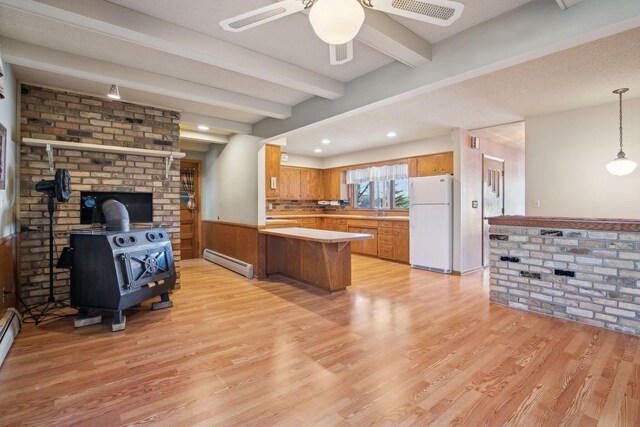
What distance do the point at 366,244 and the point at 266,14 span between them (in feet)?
19.3

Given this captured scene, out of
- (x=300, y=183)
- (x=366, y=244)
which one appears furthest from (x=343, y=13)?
(x=300, y=183)

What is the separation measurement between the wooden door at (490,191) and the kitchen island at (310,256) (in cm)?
296

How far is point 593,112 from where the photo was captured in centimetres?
405

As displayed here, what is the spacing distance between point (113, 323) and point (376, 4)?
3361mm

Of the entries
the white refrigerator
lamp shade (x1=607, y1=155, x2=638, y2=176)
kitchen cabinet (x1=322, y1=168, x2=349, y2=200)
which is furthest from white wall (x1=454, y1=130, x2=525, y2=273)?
kitchen cabinet (x1=322, y1=168, x2=349, y2=200)

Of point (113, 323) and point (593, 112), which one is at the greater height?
point (593, 112)

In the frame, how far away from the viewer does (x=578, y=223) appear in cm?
304

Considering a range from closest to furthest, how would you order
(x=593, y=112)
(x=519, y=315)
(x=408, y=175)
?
1. (x=519, y=315)
2. (x=593, y=112)
3. (x=408, y=175)

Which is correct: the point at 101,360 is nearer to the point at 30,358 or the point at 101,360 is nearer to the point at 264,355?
the point at 30,358

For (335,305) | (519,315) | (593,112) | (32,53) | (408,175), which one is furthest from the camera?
(408,175)

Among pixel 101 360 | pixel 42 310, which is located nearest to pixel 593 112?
pixel 101 360

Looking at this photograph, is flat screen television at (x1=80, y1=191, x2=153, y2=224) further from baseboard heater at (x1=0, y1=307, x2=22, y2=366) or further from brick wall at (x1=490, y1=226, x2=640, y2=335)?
brick wall at (x1=490, y1=226, x2=640, y2=335)

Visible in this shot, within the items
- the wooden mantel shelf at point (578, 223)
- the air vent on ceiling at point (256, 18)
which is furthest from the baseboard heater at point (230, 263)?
the air vent on ceiling at point (256, 18)

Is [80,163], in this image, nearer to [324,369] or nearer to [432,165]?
[324,369]
